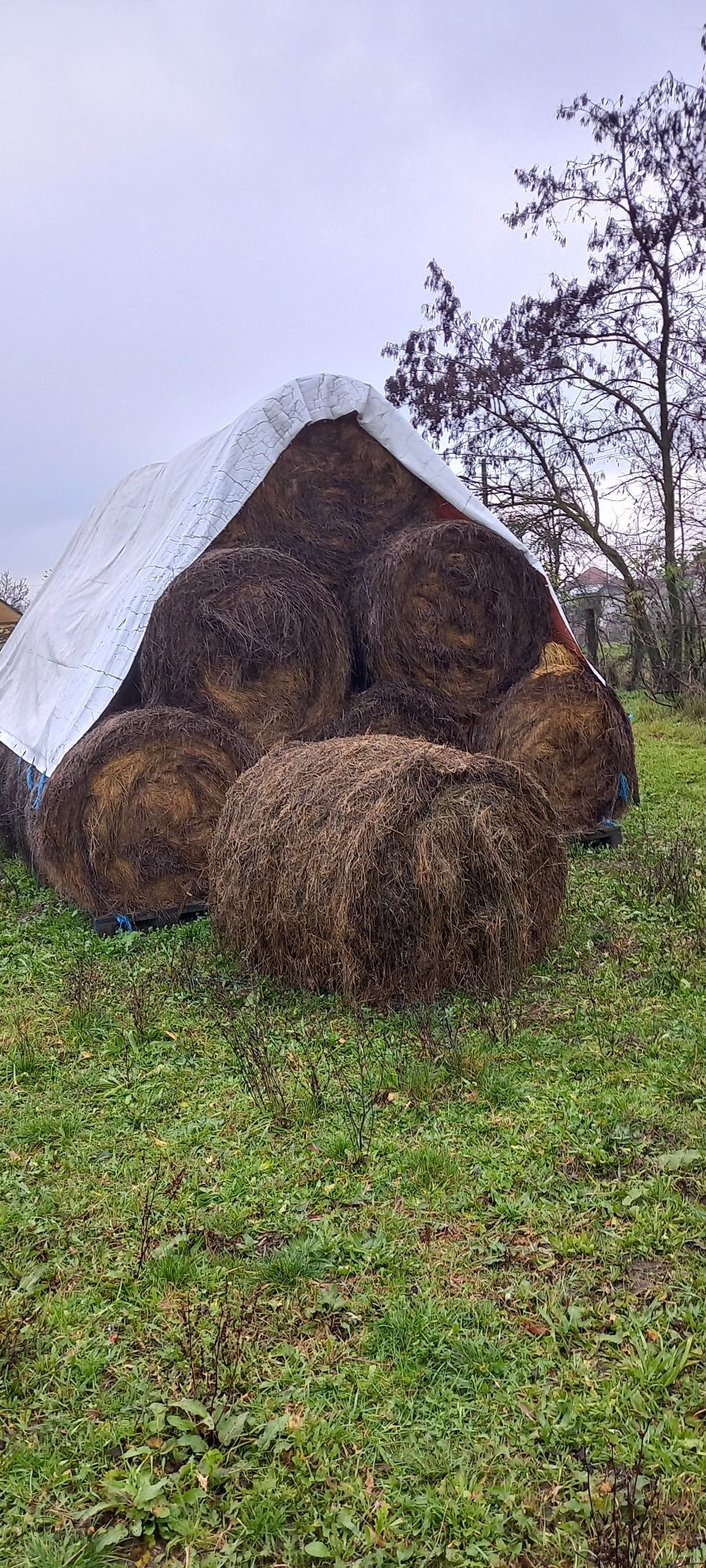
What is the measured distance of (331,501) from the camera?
8781mm

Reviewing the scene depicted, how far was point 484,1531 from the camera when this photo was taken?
211 centimetres

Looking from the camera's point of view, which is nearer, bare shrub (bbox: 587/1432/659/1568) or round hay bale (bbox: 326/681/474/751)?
bare shrub (bbox: 587/1432/659/1568)

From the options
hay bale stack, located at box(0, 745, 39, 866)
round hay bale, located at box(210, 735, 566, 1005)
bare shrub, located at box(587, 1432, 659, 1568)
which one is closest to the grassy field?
bare shrub, located at box(587, 1432, 659, 1568)

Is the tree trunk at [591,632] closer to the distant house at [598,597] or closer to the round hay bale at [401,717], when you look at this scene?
the distant house at [598,597]

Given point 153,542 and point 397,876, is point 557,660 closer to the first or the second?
point 153,542

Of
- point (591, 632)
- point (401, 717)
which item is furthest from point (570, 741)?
point (591, 632)

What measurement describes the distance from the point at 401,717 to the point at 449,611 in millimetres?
960

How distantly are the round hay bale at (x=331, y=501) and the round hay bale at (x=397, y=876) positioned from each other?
10.8 ft

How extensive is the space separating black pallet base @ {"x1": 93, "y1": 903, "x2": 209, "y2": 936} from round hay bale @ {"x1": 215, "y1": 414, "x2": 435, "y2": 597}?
9.66ft

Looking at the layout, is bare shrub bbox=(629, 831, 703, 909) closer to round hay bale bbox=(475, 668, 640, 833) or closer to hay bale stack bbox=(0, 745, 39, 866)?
round hay bale bbox=(475, 668, 640, 833)

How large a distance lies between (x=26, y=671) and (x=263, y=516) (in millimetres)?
3407

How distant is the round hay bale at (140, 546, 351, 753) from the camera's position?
7.33m

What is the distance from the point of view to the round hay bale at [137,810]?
664 cm

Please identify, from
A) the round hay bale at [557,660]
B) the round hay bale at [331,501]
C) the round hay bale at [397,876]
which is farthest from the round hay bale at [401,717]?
the round hay bale at [397,876]
